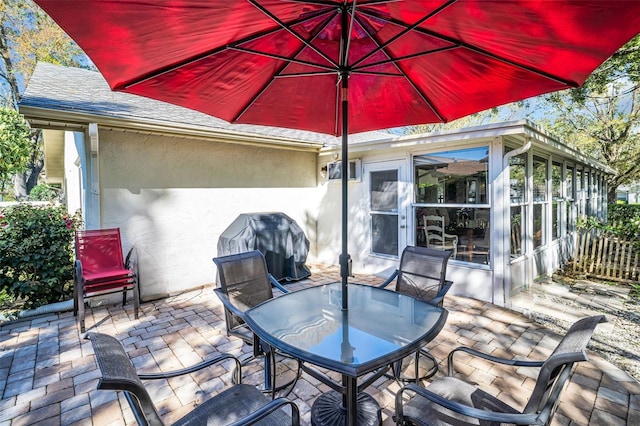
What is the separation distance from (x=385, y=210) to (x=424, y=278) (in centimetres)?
311

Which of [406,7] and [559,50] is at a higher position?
[406,7]

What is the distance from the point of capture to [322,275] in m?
6.41

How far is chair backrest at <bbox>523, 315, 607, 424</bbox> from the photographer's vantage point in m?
1.39

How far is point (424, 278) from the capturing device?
10.8ft

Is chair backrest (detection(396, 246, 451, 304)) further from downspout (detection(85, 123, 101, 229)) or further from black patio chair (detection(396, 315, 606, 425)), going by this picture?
downspout (detection(85, 123, 101, 229))

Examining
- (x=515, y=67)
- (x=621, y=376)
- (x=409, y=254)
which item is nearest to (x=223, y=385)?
(x=409, y=254)

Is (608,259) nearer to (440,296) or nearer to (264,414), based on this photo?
(440,296)

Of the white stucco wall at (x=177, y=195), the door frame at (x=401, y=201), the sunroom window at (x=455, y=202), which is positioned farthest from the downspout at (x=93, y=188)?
the sunroom window at (x=455, y=202)

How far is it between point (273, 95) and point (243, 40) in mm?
815

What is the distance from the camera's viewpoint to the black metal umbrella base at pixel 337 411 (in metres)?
2.27

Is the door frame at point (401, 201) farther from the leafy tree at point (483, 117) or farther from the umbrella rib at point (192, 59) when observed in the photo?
the leafy tree at point (483, 117)

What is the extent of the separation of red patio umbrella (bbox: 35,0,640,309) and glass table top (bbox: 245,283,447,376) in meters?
0.48

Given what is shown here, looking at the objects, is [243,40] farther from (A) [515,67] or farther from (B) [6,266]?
(B) [6,266]

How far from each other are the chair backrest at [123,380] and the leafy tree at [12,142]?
1001 cm
